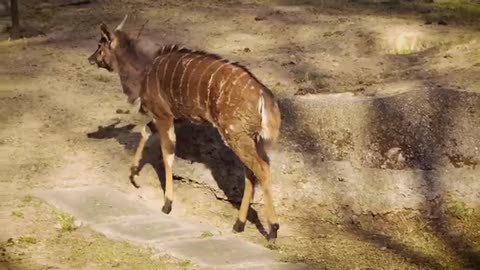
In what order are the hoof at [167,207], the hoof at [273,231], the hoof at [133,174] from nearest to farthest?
1. the hoof at [273,231]
2. the hoof at [167,207]
3. the hoof at [133,174]

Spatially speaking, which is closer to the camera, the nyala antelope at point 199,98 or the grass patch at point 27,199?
the nyala antelope at point 199,98

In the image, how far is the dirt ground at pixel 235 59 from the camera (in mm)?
6680

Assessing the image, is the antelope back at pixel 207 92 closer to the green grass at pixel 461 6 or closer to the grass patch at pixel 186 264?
the grass patch at pixel 186 264

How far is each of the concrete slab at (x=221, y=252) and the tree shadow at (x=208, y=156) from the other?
0.86 metres

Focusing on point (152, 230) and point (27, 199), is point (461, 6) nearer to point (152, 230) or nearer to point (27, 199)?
point (152, 230)

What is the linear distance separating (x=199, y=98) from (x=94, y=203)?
1315 millimetres

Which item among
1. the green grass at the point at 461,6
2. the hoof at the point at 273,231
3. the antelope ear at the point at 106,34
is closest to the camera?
the hoof at the point at 273,231

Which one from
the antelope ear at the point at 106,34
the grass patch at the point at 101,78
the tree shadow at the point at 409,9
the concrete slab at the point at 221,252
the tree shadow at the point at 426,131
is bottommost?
the grass patch at the point at 101,78

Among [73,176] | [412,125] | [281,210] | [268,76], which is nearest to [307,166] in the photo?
[281,210]

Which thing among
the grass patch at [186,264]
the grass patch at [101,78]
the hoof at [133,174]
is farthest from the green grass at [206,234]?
the grass patch at [101,78]

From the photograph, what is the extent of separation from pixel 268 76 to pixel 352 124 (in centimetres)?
280

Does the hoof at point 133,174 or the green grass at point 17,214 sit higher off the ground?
the green grass at point 17,214

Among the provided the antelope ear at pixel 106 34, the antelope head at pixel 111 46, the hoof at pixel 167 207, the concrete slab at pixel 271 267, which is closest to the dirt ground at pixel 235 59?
the hoof at pixel 167 207

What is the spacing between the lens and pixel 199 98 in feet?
23.4
